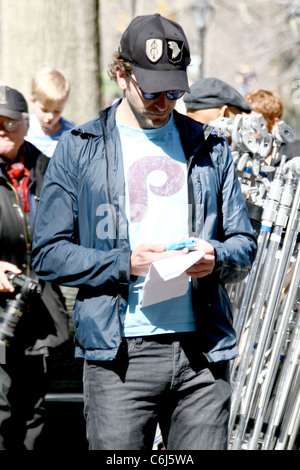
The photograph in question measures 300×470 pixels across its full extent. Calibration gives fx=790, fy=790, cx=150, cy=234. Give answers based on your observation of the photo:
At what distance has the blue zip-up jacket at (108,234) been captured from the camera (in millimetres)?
2746

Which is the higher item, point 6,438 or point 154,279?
point 154,279

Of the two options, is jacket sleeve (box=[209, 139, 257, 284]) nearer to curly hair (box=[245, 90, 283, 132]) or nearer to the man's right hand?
the man's right hand

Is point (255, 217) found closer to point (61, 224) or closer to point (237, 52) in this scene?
point (61, 224)

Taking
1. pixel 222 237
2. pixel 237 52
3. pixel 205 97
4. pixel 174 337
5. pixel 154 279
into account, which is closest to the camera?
pixel 154 279

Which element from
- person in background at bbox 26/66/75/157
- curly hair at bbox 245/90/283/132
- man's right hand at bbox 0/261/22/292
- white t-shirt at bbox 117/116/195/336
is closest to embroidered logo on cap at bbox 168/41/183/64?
white t-shirt at bbox 117/116/195/336

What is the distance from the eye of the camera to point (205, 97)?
489 cm

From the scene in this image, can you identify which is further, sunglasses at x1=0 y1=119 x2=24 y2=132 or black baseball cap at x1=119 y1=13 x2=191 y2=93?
sunglasses at x1=0 y1=119 x2=24 y2=132

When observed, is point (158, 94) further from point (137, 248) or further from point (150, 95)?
point (137, 248)

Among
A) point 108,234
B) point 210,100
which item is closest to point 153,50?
point 108,234

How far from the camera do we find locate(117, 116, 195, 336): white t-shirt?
2.78 metres

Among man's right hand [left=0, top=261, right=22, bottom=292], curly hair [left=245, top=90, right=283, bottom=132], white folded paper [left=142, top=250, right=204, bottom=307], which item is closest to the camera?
white folded paper [left=142, top=250, right=204, bottom=307]

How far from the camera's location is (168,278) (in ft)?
8.43

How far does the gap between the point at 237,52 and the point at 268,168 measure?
28677 mm
